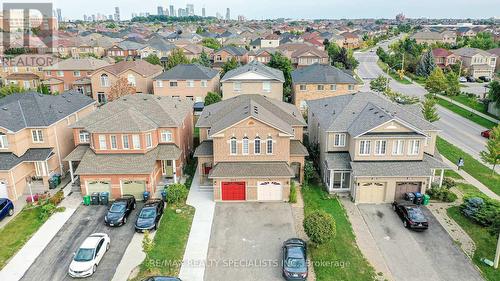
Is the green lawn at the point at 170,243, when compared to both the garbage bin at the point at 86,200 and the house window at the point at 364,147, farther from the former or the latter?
the house window at the point at 364,147

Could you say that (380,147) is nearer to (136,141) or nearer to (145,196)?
(145,196)

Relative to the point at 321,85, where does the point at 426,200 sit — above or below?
below

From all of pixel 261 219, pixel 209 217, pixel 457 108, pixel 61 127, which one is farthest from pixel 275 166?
pixel 457 108

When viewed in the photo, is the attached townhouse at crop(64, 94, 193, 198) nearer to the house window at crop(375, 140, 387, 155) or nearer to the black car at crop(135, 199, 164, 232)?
the black car at crop(135, 199, 164, 232)

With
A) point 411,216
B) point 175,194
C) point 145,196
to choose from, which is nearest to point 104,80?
point 145,196

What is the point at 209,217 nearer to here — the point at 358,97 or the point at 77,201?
the point at 77,201

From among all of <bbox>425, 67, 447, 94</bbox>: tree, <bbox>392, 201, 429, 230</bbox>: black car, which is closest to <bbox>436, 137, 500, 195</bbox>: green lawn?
<bbox>392, 201, 429, 230</bbox>: black car

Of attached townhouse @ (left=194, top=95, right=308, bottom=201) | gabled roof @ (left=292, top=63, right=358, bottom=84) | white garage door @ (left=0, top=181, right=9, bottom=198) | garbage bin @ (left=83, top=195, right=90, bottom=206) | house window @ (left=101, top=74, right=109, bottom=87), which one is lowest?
garbage bin @ (left=83, top=195, right=90, bottom=206)

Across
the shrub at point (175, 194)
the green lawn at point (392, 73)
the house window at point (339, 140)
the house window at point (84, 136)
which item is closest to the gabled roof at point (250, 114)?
the house window at point (339, 140)
